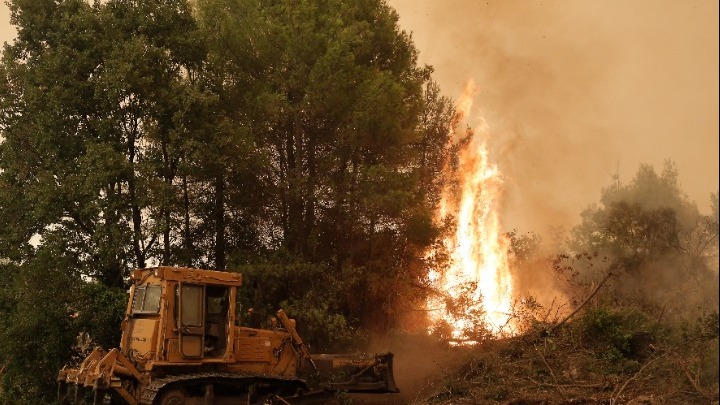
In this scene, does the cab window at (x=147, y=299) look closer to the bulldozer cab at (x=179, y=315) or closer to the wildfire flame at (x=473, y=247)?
the bulldozer cab at (x=179, y=315)

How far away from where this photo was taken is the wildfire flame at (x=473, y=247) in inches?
869

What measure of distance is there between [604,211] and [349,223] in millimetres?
11671

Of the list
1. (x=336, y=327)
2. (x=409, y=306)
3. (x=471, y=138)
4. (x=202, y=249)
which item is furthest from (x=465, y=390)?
(x=471, y=138)

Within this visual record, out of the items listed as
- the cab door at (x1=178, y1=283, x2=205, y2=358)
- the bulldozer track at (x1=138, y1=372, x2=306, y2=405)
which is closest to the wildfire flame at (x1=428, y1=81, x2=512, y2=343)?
the bulldozer track at (x1=138, y1=372, x2=306, y2=405)

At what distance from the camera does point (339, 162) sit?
71.4ft

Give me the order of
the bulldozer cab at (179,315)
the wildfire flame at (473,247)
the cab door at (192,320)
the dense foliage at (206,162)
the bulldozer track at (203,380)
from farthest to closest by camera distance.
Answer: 1. the wildfire flame at (473,247)
2. the dense foliage at (206,162)
3. the cab door at (192,320)
4. the bulldozer cab at (179,315)
5. the bulldozer track at (203,380)

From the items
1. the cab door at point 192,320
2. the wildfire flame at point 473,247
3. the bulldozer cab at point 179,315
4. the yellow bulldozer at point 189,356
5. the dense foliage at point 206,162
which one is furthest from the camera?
the wildfire flame at point 473,247

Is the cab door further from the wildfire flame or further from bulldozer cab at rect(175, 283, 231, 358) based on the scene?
the wildfire flame

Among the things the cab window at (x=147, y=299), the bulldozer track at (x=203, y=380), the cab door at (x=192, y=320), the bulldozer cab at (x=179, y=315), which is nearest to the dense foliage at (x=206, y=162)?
the bulldozer track at (x=203, y=380)

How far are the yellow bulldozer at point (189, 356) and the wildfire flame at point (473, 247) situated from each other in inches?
291

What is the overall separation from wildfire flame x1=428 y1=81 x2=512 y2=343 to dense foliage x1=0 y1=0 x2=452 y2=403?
142 cm

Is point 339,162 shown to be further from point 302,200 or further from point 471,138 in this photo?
point 471,138

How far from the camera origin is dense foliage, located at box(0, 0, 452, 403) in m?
18.2

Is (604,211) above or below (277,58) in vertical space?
below
